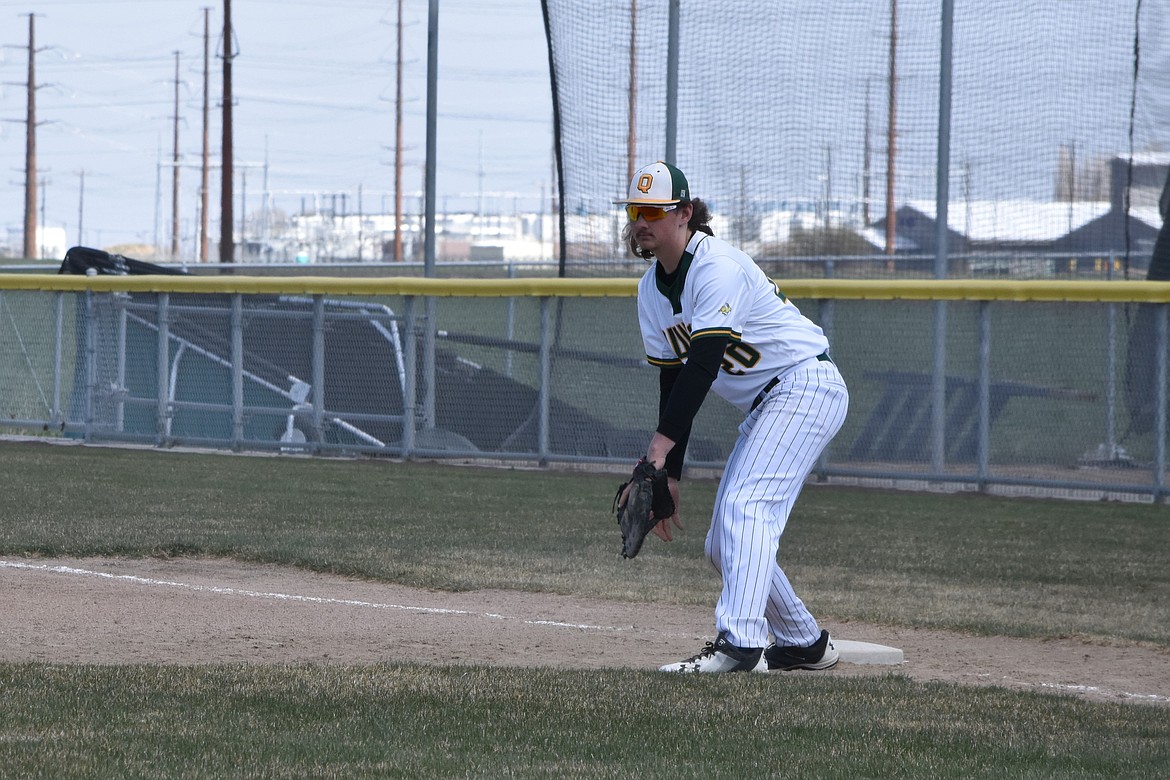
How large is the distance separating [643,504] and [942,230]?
797cm

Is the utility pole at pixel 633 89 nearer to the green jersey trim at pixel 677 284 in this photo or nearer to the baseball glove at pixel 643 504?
the green jersey trim at pixel 677 284

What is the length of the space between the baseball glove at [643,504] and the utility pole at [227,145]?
28.0m

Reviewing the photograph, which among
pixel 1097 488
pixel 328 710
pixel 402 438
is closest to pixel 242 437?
pixel 402 438

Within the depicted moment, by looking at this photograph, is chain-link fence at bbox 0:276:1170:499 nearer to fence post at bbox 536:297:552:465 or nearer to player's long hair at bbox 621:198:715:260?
fence post at bbox 536:297:552:465

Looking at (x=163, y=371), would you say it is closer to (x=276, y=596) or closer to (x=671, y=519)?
(x=276, y=596)

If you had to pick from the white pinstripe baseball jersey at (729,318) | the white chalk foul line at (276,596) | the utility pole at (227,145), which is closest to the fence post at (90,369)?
the white chalk foul line at (276,596)

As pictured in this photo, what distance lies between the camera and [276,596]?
7.06 metres

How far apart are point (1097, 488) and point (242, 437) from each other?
7.66 m

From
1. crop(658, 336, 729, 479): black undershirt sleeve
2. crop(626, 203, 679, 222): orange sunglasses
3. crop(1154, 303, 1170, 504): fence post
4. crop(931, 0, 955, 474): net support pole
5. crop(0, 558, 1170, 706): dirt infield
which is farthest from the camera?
crop(931, 0, 955, 474): net support pole

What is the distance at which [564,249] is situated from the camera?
13859mm

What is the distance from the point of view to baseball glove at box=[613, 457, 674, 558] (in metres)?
5.05

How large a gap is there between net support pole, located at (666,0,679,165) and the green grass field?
3.02 m

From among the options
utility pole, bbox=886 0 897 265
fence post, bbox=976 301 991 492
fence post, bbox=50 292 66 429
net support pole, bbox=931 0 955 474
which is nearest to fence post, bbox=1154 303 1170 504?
fence post, bbox=976 301 991 492

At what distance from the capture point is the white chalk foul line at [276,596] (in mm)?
6629
